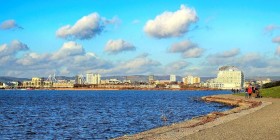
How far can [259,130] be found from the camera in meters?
24.5

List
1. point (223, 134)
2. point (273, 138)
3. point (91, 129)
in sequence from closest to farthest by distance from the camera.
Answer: point (273, 138) → point (223, 134) → point (91, 129)

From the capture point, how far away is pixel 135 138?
2358cm

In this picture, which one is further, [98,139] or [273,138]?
[98,139]

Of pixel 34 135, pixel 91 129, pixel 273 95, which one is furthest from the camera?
pixel 273 95

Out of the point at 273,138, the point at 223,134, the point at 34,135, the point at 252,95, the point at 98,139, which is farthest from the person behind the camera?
the point at 252,95

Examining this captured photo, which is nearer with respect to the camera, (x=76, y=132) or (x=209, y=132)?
(x=209, y=132)

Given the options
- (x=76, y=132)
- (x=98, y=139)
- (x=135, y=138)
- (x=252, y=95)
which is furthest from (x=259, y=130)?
(x=252, y=95)

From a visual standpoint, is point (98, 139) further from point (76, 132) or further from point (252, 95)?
point (252, 95)

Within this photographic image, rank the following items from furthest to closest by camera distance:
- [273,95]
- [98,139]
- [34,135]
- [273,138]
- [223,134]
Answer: [273,95]
[34,135]
[98,139]
[223,134]
[273,138]

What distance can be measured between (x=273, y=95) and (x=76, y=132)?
52.7 m

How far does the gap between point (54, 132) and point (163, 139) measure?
14.6m

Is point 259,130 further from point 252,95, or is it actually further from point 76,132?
point 252,95

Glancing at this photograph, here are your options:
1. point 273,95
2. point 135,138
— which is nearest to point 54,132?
point 135,138

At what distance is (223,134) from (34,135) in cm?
1569
